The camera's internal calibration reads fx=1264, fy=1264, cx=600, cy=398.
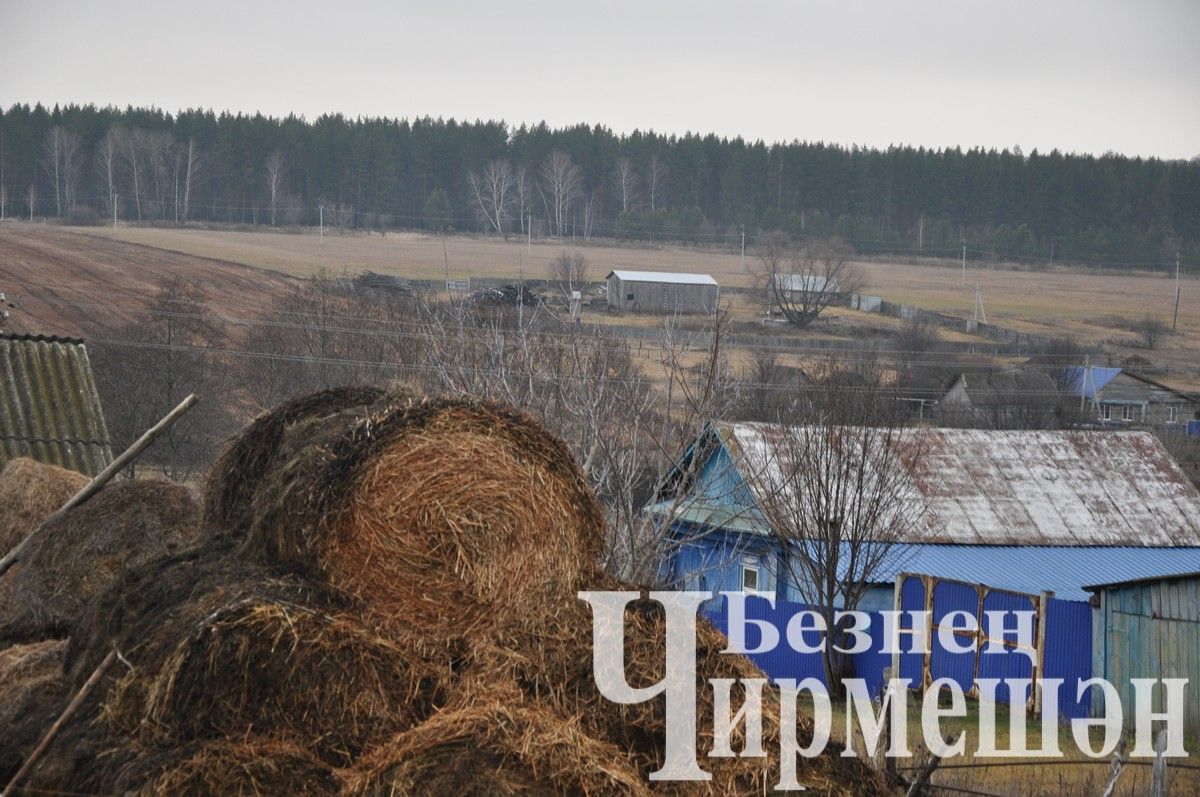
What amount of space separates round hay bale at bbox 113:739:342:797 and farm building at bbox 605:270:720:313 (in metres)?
52.6

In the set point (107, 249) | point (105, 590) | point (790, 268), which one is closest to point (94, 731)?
point (105, 590)

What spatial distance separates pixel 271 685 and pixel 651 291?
185 feet

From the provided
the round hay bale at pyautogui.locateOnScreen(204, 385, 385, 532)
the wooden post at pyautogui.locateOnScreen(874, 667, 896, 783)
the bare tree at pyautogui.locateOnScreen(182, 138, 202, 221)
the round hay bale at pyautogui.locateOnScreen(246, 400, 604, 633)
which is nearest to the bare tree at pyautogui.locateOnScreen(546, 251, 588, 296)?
the bare tree at pyautogui.locateOnScreen(182, 138, 202, 221)

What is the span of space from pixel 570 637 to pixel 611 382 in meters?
11.1

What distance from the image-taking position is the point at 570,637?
6039mm

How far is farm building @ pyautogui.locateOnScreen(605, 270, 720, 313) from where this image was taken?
195 ft

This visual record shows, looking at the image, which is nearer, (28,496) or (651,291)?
(28,496)

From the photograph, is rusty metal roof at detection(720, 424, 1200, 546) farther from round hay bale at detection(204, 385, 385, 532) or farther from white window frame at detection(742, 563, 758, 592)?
round hay bale at detection(204, 385, 385, 532)

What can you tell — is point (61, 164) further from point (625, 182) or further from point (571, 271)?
point (571, 271)

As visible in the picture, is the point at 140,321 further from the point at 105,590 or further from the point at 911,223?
the point at 911,223

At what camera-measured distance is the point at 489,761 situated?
5340 mm

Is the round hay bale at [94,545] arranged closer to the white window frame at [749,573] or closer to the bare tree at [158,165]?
the white window frame at [749,573]

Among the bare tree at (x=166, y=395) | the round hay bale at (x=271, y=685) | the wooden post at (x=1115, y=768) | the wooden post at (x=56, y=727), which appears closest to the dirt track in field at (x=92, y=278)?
the bare tree at (x=166, y=395)

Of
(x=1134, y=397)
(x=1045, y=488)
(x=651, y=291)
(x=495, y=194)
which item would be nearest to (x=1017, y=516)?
(x=1045, y=488)
